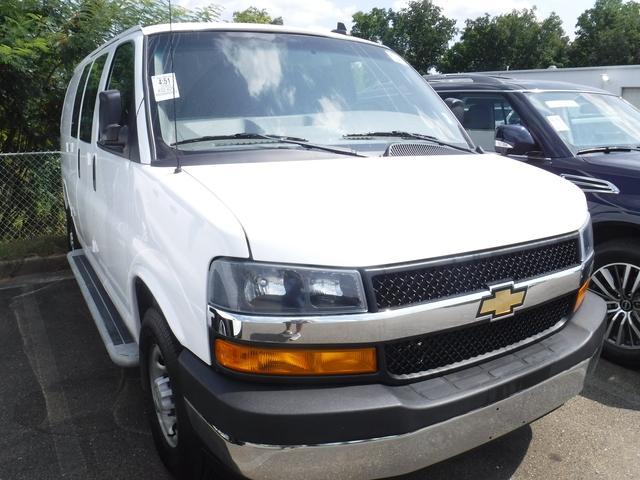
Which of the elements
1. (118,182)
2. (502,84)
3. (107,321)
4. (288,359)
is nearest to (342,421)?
(288,359)

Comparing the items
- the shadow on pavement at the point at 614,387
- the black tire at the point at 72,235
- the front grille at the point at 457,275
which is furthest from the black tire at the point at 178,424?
the black tire at the point at 72,235

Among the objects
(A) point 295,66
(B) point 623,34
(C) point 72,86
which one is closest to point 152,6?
(C) point 72,86

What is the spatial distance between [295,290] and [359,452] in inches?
22.4

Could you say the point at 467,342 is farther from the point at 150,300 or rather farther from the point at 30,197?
the point at 30,197

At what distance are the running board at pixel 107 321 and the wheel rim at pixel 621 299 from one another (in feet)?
10.1

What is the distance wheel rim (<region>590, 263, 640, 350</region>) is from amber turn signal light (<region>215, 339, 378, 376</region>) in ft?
8.62

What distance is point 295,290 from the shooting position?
1841mm

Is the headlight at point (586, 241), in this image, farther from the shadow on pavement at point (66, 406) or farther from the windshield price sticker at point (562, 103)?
the windshield price sticker at point (562, 103)

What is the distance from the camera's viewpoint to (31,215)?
6980 mm

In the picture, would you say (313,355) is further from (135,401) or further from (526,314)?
(135,401)

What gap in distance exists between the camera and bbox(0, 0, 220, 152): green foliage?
21.4ft

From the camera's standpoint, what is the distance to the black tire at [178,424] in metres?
2.17

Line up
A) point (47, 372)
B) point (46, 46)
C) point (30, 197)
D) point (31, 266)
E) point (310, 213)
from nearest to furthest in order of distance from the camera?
point (310, 213), point (47, 372), point (31, 266), point (46, 46), point (30, 197)

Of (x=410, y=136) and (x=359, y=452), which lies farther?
(x=410, y=136)
